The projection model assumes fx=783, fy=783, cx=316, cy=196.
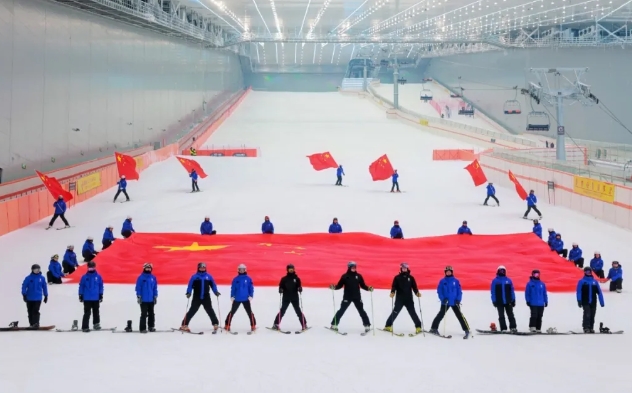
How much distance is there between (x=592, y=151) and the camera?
124ft

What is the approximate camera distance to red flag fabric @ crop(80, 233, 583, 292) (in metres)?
14.1

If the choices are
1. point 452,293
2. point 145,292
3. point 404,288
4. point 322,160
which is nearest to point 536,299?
point 452,293

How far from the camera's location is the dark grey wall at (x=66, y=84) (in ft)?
77.6

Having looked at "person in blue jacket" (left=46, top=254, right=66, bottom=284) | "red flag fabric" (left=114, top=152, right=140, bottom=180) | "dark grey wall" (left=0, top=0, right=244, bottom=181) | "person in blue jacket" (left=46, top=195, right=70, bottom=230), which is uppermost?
"dark grey wall" (left=0, top=0, right=244, bottom=181)

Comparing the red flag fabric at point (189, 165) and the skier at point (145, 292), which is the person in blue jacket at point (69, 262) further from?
the red flag fabric at point (189, 165)

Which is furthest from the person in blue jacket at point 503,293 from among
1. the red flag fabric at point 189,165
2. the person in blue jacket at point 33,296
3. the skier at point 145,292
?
the red flag fabric at point 189,165

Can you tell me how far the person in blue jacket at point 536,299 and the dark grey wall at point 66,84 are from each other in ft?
57.2

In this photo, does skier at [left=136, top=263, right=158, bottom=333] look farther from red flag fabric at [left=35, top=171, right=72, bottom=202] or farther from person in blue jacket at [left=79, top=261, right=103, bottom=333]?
red flag fabric at [left=35, top=171, right=72, bottom=202]

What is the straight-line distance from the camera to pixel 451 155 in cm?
4375

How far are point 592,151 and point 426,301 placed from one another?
27846 millimetres

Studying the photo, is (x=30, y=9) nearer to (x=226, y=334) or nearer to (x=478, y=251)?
(x=478, y=251)

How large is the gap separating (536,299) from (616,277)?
13.6ft


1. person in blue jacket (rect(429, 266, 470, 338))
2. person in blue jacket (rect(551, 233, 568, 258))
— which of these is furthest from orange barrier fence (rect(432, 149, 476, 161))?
person in blue jacket (rect(429, 266, 470, 338))

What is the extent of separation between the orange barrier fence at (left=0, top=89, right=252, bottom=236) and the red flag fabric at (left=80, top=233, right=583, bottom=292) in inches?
171
